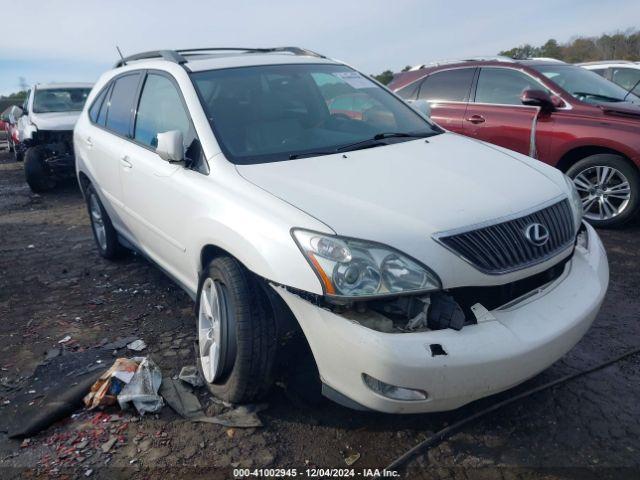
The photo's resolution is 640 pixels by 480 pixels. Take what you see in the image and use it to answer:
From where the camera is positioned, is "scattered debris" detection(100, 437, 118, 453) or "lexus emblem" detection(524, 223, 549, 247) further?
"scattered debris" detection(100, 437, 118, 453)

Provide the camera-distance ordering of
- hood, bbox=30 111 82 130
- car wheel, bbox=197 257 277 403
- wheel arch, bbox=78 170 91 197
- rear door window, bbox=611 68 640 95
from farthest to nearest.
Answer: hood, bbox=30 111 82 130 → rear door window, bbox=611 68 640 95 → wheel arch, bbox=78 170 91 197 → car wheel, bbox=197 257 277 403

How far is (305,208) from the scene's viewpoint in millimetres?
2299

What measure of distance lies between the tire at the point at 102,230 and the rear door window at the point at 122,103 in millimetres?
780

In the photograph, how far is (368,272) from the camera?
2094 millimetres

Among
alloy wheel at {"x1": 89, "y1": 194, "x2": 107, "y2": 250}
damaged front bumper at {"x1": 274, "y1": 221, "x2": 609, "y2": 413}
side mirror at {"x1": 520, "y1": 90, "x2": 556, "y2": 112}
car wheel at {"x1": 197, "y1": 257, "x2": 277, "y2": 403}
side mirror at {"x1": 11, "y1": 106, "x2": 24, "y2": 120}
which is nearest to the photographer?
damaged front bumper at {"x1": 274, "y1": 221, "x2": 609, "y2": 413}

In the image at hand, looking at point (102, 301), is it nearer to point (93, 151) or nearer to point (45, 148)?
point (93, 151)

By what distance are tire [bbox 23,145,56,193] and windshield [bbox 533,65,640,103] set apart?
732 cm

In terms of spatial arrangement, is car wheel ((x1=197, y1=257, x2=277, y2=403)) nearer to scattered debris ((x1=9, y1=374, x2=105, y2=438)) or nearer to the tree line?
scattered debris ((x1=9, y1=374, x2=105, y2=438))

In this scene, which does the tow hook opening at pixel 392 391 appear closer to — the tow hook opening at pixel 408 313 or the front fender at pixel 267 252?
the tow hook opening at pixel 408 313

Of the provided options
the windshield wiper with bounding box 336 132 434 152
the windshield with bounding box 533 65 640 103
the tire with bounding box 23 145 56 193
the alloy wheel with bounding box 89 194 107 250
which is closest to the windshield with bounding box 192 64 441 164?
the windshield wiper with bounding box 336 132 434 152

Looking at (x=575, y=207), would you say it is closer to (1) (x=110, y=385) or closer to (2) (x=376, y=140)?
(2) (x=376, y=140)

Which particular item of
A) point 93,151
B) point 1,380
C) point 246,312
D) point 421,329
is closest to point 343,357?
point 421,329

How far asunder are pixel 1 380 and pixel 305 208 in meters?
2.17

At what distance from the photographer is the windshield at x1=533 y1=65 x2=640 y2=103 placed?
5.73 metres
